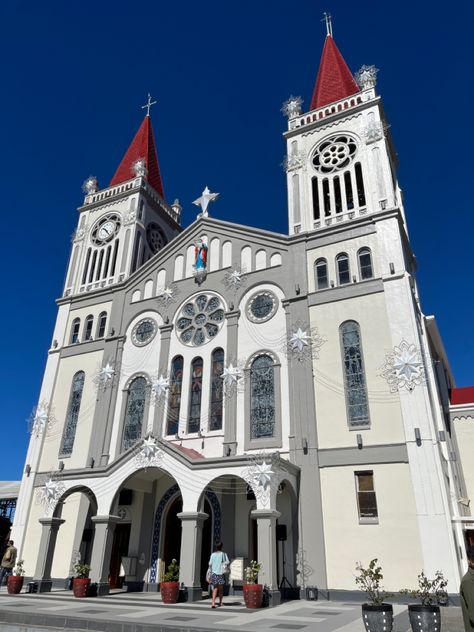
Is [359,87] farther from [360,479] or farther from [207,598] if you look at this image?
[207,598]

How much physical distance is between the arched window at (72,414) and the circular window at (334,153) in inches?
638

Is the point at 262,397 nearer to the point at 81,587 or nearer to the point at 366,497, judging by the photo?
the point at 366,497

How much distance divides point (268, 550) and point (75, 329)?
17017mm

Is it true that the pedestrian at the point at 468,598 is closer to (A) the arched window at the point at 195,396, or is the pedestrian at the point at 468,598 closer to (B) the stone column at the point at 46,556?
(A) the arched window at the point at 195,396

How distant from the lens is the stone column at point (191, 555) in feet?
47.4

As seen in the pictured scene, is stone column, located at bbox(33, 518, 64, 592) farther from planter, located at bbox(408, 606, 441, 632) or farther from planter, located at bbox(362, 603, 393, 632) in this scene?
planter, located at bbox(408, 606, 441, 632)

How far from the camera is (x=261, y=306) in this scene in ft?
69.5

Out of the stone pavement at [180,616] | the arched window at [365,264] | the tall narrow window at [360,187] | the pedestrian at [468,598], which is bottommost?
the stone pavement at [180,616]

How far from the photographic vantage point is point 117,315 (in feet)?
81.7

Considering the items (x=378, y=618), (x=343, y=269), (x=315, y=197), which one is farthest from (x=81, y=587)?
(x=315, y=197)

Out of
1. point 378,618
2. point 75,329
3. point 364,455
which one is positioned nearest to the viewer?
point 378,618

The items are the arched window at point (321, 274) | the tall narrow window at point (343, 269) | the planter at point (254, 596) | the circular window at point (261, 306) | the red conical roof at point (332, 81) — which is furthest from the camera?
the red conical roof at point (332, 81)

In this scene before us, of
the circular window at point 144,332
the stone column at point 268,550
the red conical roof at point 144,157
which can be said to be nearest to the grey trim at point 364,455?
the stone column at point 268,550

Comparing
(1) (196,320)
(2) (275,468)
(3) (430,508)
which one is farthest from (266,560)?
(1) (196,320)
